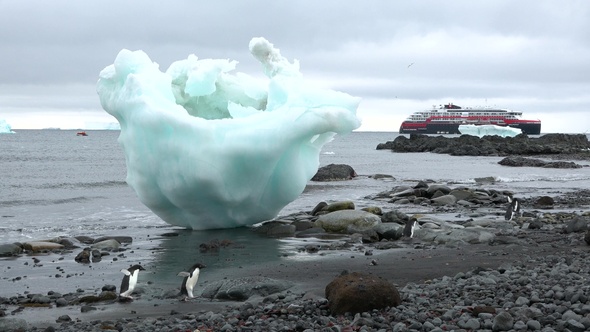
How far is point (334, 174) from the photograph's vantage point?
32.9 meters

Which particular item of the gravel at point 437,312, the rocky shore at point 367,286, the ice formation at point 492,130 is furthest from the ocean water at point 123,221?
the ice formation at point 492,130

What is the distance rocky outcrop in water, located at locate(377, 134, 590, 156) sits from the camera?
59.2m

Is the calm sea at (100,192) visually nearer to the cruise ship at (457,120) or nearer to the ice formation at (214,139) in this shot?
the ice formation at (214,139)

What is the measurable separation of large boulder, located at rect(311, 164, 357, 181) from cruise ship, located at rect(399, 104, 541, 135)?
88951mm

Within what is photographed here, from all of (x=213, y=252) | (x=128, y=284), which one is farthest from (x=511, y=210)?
(x=128, y=284)

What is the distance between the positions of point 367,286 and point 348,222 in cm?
806

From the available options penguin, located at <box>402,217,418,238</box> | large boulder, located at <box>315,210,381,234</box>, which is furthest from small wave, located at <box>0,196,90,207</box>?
penguin, located at <box>402,217,418,238</box>

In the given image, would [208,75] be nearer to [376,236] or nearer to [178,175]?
[178,175]

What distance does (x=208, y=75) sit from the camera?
1520 cm

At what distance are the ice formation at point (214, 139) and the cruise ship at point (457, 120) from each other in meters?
108


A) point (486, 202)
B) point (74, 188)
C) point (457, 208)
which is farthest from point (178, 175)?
point (74, 188)

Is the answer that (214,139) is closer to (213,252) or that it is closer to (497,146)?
(213,252)

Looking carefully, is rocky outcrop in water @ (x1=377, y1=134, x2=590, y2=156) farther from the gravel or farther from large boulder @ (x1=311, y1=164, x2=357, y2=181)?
the gravel

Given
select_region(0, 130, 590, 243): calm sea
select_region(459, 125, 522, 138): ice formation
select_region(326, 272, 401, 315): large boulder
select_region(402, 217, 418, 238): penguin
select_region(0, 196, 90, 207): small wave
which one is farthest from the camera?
select_region(459, 125, 522, 138): ice formation
